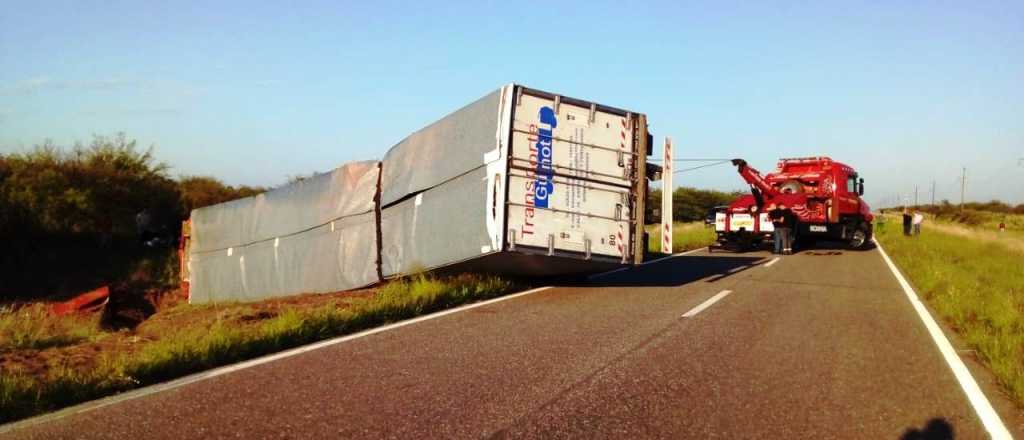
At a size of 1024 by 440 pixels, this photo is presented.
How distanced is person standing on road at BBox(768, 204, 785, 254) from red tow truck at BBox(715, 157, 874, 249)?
0.18 metres

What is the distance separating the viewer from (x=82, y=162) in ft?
115

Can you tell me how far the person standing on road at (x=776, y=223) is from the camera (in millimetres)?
21219

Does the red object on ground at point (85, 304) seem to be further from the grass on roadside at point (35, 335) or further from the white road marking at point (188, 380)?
the white road marking at point (188, 380)

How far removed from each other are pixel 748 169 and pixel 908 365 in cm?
1669

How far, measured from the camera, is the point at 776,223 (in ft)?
70.8

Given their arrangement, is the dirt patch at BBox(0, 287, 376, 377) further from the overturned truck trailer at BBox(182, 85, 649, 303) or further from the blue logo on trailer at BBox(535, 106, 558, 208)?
the blue logo on trailer at BBox(535, 106, 558, 208)

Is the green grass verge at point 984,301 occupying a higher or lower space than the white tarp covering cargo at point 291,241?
lower

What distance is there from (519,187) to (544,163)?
1.96 ft

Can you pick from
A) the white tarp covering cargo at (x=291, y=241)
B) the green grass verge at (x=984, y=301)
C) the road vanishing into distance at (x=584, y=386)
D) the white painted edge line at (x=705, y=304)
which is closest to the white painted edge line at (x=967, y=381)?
the road vanishing into distance at (x=584, y=386)

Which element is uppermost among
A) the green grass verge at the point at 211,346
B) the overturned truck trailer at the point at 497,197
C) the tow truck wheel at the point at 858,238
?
the overturned truck trailer at the point at 497,197

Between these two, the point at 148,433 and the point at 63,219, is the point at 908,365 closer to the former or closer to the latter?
the point at 148,433

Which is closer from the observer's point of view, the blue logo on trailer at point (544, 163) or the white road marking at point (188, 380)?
the white road marking at point (188, 380)

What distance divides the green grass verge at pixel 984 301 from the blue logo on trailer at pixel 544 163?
17.9 ft

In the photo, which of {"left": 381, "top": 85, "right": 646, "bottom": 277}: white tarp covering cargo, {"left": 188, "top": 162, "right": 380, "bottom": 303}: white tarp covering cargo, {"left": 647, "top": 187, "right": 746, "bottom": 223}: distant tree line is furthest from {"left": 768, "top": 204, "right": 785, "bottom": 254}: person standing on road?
{"left": 647, "top": 187, "right": 746, "bottom": 223}: distant tree line
